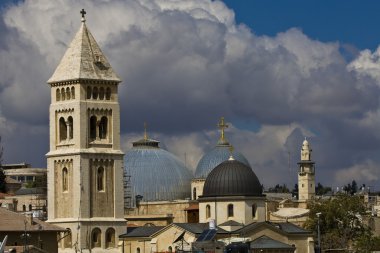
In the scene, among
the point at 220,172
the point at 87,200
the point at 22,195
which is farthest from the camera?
the point at 22,195

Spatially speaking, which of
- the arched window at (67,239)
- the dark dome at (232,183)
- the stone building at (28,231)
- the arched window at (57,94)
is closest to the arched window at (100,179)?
the arched window at (67,239)

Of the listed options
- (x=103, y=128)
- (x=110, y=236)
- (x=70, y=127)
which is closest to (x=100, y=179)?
(x=103, y=128)

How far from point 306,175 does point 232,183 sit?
51.4 m

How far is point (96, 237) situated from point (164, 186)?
93.3ft

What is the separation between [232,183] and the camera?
133750 mm

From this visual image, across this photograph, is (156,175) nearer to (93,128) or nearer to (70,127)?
(93,128)

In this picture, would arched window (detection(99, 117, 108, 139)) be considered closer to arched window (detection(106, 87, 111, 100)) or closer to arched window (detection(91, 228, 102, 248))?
arched window (detection(106, 87, 111, 100))

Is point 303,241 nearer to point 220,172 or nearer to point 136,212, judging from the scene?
point 220,172

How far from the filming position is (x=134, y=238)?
13288 centimetres

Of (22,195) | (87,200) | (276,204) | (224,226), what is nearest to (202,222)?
(224,226)

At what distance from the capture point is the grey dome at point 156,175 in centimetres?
15425

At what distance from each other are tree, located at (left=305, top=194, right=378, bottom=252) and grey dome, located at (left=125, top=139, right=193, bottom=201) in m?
14.2

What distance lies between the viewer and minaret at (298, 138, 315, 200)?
604 ft

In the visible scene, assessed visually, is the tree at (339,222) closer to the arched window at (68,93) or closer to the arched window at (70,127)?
the arched window at (70,127)
